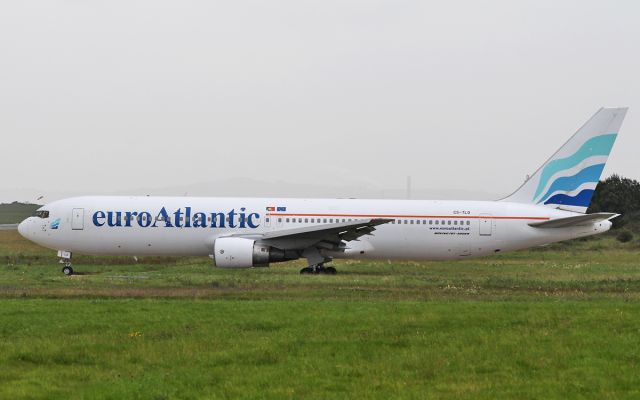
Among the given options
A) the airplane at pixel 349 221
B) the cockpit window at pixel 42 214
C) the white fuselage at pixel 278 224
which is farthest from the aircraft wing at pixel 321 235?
the cockpit window at pixel 42 214

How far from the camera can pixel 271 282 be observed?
85.3 feet

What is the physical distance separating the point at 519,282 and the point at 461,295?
6.22m

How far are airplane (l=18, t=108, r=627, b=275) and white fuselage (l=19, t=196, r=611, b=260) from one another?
0.04 metres

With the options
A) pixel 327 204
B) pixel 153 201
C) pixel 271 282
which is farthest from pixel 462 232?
pixel 153 201

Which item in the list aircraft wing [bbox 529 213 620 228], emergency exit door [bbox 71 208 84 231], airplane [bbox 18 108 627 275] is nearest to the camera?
aircraft wing [bbox 529 213 620 228]

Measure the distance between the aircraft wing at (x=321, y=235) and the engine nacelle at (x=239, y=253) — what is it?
688 millimetres

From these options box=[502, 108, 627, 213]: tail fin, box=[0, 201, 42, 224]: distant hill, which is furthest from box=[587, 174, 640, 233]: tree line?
box=[0, 201, 42, 224]: distant hill

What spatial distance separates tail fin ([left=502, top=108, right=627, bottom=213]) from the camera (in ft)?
108

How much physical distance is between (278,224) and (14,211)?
82.3m

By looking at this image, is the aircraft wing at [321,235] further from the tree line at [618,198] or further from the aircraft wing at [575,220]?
the tree line at [618,198]

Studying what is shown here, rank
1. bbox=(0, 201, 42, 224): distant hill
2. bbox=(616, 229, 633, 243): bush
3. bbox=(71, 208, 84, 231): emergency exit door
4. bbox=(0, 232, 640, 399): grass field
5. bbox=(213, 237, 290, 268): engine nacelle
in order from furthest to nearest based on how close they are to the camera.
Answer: bbox=(0, 201, 42, 224): distant hill → bbox=(616, 229, 633, 243): bush → bbox=(71, 208, 84, 231): emergency exit door → bbox=(213, 237, 290, 268): engine nacelle → bbox=(0, 232, 640, 399): grass field

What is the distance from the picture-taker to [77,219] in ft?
107

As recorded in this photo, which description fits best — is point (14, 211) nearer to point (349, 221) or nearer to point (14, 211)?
point (14, 211)

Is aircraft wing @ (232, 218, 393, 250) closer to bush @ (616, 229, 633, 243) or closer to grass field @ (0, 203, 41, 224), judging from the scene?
bush @ (616, 229, 633, 243)
